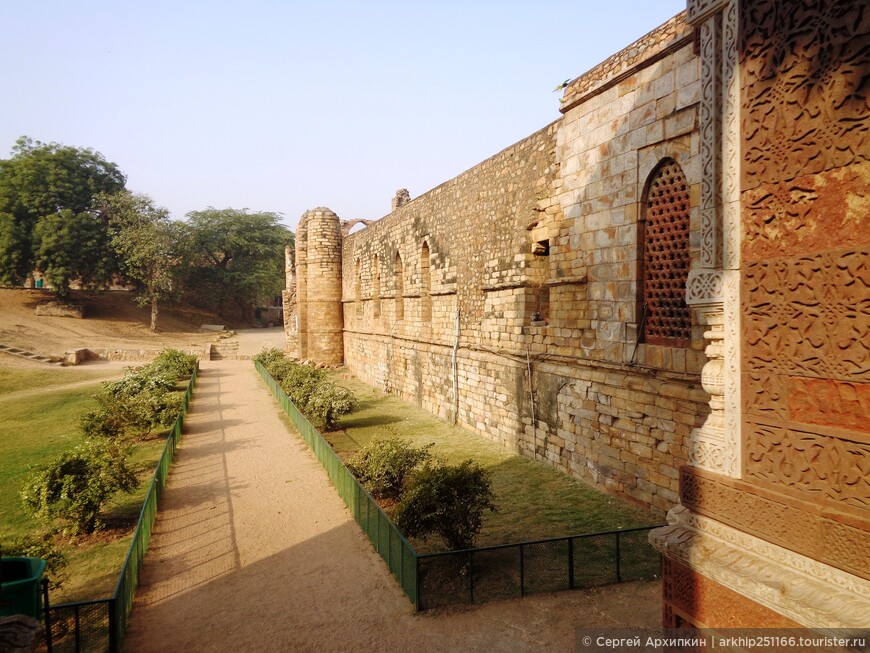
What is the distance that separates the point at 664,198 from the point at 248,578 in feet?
21.4

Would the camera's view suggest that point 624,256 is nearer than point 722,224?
No

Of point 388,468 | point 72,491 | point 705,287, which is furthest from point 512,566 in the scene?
point 72,491

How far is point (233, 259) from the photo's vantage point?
44.4m

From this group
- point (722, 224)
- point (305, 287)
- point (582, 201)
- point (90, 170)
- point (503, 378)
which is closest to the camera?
point (722, 224)

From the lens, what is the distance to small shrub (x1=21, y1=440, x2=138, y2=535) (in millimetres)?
7367

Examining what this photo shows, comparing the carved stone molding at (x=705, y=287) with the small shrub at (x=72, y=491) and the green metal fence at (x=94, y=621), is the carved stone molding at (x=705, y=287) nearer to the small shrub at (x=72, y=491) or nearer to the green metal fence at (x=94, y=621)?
the green metal fence at (x=94, y=621)

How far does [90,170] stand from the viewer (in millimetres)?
35688

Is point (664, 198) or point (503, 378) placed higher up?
point (664, 198)

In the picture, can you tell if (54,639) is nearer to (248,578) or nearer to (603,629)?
(248,578)

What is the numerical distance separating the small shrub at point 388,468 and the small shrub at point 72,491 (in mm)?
3373

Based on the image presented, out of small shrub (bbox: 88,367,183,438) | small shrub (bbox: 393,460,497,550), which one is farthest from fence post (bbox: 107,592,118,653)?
small shrub (bbox: 88,367,183,438)

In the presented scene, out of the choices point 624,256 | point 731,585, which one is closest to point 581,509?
point 624,256

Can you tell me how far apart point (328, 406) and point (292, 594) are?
7157 millimetres

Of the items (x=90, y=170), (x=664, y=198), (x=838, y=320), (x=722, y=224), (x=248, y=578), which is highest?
(x=90, y=170)
